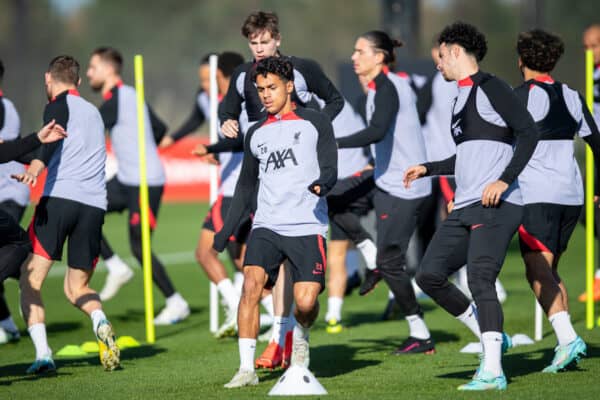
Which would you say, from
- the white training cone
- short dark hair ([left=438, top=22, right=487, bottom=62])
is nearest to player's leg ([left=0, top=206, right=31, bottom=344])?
the white training cone

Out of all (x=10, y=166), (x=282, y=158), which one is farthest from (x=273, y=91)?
(x=10, y=166)

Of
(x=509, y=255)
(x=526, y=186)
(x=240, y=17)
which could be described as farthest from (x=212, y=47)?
(x=526, y=186)

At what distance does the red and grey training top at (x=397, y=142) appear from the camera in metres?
9.03

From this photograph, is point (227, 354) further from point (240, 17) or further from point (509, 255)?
point (240, 17)

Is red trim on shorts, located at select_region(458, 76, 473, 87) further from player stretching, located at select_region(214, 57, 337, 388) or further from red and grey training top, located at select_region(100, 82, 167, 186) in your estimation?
red and grey training top, located at select_region(100, 82, 167, 186)

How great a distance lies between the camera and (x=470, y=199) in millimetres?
7086

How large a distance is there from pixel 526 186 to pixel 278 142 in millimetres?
1829

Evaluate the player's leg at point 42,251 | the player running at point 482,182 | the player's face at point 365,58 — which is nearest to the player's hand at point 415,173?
the player running at point 482,182

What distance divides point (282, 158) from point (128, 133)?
3.93 m

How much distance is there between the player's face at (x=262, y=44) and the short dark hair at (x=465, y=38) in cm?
176

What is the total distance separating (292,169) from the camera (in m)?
7.31

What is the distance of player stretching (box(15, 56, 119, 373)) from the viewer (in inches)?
322

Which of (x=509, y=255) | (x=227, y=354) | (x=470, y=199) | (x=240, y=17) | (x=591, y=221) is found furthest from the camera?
(x=240, y=17)

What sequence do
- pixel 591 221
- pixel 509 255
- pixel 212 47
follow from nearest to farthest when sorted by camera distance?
pixel 591 221
pixel 509 255
pixel 212 47
